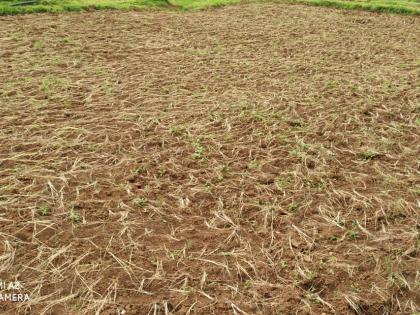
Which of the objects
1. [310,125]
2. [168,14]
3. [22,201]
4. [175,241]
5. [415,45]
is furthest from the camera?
[168,14]

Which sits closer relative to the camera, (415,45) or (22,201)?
(22,201)

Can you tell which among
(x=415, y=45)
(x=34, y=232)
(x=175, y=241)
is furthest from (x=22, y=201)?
(x=415, y=45)

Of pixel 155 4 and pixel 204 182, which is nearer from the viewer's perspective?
pixel 204 182

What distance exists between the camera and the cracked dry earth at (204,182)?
280 centimetres

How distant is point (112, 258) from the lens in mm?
2949

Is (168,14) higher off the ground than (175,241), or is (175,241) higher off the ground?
(168,14)

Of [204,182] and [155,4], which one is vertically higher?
[155,4]

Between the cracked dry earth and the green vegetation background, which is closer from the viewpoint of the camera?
the cracked dry earth

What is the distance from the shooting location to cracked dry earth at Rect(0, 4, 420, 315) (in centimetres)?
280

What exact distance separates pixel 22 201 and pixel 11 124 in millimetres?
1521

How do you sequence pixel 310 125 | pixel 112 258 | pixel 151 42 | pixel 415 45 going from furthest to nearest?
pixel 415 45, pixel 151 42, pixel 310 125, pixel 112 258

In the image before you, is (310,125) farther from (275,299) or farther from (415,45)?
(415,45)

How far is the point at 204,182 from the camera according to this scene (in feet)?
12.7

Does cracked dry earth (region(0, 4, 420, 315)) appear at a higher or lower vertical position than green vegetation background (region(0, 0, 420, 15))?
lower
